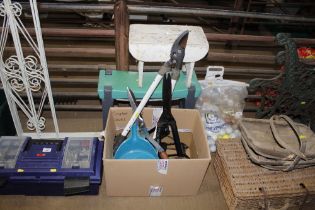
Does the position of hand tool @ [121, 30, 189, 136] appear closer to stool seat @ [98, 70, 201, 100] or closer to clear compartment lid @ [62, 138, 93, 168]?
stool seat @ [98, 70, 201, 100]

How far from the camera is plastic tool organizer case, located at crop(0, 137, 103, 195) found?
1.42 m

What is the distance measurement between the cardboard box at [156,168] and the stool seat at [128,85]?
116mm

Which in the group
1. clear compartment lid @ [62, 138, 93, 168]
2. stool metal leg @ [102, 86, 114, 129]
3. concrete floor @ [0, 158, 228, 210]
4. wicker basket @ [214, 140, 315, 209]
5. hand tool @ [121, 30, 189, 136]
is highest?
hand tool @ [121, 30, 189, 136]

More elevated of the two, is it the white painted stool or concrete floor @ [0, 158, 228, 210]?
the white painted stool

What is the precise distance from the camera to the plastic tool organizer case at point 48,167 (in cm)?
142

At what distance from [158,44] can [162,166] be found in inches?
25.1

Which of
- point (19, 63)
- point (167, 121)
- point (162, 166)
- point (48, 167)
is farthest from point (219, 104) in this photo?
point (19, 63)

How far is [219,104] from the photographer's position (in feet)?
6.37

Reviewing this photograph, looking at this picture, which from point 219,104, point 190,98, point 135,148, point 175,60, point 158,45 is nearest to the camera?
point 175,60

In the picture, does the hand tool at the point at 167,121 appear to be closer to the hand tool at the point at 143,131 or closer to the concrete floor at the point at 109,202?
the hand tool at the point at 143,131

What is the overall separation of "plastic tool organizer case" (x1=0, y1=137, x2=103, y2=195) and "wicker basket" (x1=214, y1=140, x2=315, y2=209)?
74 cm

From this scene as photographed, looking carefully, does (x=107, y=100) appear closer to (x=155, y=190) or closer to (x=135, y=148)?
(x=135, y=148)

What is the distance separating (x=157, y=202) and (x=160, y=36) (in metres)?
0.96

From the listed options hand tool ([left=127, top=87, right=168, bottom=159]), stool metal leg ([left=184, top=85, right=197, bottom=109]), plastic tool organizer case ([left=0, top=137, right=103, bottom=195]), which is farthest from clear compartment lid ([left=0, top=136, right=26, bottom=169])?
stool metal leg ([left=184, top=85, right=197, bottom=109])
